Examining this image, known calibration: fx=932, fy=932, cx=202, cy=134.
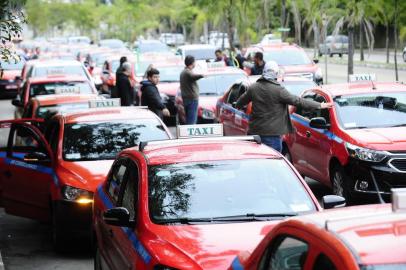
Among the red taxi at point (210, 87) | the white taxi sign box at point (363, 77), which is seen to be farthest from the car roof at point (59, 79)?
the white taxi sign box at point (363, 77)

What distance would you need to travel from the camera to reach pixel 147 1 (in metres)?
65.4

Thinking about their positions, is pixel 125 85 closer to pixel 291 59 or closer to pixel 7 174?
pixel 7 174

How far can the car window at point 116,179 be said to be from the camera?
7.86 meters

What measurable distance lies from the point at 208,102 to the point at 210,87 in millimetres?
1313

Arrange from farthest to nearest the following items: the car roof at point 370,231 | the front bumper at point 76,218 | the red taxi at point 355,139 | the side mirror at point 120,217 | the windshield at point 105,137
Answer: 1. the red taxi at point 355,139
2. the windshield at point 105,137
3. the front bumper at point 76,218
4. the side mirror at point 120,217
5. the car roof at point 370,231

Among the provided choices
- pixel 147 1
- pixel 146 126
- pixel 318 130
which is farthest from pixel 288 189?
pixel 147 1

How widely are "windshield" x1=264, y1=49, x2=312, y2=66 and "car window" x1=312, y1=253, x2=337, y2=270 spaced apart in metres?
23.9

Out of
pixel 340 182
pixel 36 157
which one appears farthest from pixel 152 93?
pixel 36 157

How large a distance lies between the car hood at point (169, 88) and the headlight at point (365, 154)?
13.0m

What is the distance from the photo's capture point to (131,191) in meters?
7.37

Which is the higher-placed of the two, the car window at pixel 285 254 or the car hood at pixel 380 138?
the car window at pixel 285 254

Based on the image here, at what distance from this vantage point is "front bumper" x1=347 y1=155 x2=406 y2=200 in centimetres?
1134

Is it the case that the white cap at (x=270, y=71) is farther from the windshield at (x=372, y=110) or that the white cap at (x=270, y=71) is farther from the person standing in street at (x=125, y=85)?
the person standing in street at (x=125, y=85)

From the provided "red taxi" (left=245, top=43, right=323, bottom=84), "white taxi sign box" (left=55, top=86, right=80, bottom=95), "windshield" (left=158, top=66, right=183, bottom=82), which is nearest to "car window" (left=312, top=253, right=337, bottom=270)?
"white taxi sign box" (left=55, top=86, right=80, bottom=95)
